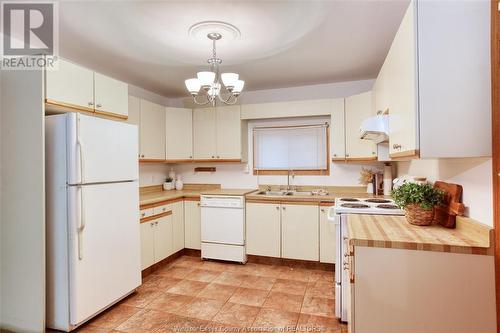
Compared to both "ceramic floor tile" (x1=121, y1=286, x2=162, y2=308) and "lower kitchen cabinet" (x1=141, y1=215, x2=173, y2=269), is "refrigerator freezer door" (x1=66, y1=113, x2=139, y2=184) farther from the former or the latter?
"ceramic floor tile" (x1=121, y1=286, x2=162, y2=308)

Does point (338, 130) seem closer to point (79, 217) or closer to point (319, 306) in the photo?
point (319, 306)

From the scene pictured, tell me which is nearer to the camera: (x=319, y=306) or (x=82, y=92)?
(x=82, y=92)

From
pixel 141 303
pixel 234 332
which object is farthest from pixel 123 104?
pixel 234 332

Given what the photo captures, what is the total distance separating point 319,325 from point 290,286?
70 cm

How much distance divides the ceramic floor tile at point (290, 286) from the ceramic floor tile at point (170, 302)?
861 millimetres

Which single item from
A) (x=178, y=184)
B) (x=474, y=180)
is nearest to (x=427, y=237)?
(x=474, y=180)

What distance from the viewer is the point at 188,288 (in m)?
2.79

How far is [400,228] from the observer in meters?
1.67

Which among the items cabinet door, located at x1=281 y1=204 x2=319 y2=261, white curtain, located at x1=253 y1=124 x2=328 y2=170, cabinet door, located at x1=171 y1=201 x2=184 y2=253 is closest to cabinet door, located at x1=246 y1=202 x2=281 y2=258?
cabinet door, located at x1=281 y1=204 x2=319 y2=261

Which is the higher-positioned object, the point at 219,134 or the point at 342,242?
the point at 219,134

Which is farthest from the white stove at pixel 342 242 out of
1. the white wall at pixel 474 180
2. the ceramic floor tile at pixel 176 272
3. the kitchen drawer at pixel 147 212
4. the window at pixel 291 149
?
the kitchen drawer at pixel 147 212

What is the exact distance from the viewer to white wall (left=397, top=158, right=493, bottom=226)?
1.35 meters

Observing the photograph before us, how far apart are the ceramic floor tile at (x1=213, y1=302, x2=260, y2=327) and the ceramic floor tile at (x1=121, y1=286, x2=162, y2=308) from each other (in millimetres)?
704

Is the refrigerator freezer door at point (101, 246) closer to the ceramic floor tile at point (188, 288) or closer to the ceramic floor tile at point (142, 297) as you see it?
the ceramic floor tile at point (142, 297)
